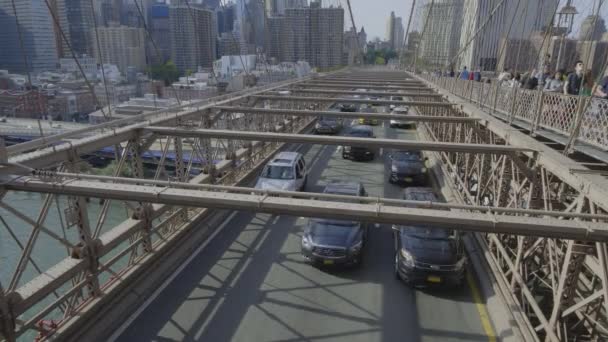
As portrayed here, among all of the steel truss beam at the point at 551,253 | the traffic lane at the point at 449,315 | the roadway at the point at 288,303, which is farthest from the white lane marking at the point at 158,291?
the steel truss beam at the point at 551,253

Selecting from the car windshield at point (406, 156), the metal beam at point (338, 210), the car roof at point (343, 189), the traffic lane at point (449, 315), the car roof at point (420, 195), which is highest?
the metal beam at point (338, 210)

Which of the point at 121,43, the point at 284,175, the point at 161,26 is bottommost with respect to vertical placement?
the point at 284,175

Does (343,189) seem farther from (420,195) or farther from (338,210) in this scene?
(338,210)

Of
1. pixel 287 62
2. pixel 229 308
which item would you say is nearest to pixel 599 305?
pixel 229 308

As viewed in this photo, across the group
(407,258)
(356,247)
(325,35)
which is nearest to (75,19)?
(356,247)

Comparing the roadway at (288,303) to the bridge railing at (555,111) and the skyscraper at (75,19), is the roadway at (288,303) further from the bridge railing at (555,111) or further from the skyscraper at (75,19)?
the skyscraper at (75,19)

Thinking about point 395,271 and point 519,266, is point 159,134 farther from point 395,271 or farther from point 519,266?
point 519,266
